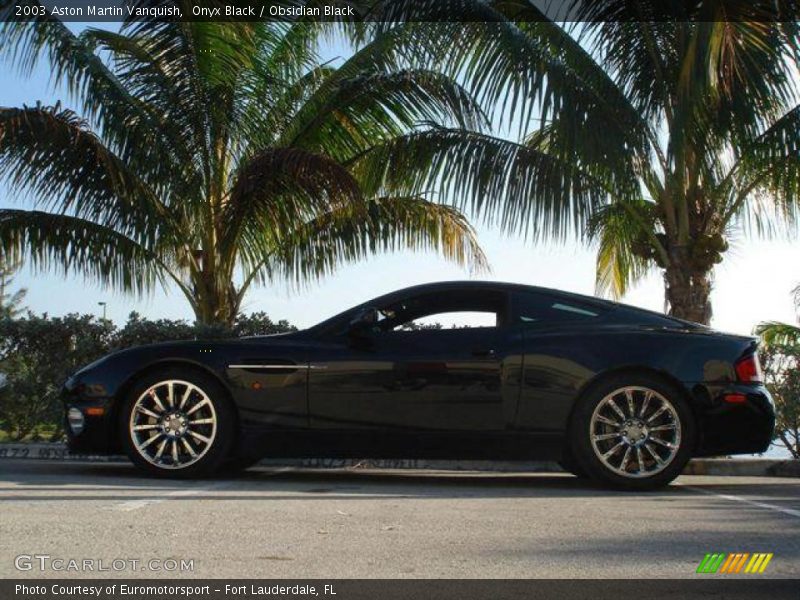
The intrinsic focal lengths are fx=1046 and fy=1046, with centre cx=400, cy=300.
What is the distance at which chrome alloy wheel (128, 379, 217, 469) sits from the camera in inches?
262

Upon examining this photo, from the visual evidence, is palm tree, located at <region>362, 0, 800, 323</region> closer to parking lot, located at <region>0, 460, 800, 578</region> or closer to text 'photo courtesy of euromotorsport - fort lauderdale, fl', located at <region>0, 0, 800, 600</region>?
text 'photo courtesy of euromotorsport - fort lauderdale, fl', located at <region>0, 0, 800, 600</region>

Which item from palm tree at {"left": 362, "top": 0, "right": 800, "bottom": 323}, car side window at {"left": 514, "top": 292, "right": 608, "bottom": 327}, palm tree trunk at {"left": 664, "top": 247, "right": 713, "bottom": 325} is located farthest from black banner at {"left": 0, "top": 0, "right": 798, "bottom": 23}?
car side window at {"left": 514, "top": 292, "right": 608, "bottom": 327}

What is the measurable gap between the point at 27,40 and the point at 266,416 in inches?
288

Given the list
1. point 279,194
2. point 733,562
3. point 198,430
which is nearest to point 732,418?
point 733,562

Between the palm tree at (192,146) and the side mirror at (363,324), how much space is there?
4.52m

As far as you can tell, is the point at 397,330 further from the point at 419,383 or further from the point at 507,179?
the point at 507,179

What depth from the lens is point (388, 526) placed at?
478cm

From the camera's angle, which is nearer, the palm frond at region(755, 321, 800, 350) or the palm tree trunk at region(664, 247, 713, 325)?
the palm tree trunk at region(664, 247, 713, 325)

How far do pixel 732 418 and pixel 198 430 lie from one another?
132 inches

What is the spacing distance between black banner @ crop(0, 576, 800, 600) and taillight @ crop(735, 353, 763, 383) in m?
3.02

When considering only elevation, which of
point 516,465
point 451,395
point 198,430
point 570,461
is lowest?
point 516,465

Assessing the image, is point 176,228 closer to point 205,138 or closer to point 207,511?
point 205,138

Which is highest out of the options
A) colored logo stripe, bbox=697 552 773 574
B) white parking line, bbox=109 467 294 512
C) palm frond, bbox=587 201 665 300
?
palm frond, bbox=587 201 665 300

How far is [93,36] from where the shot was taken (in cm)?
1247
